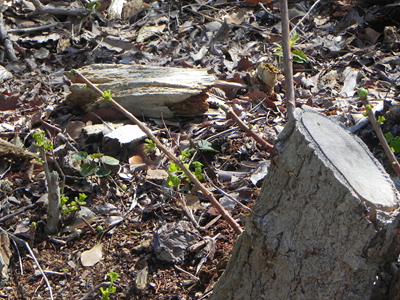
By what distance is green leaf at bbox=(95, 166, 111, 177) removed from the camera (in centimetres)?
299

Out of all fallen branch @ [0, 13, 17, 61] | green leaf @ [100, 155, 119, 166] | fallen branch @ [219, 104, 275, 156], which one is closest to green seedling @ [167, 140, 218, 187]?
green leaf @ [100, 155, 119, 166]

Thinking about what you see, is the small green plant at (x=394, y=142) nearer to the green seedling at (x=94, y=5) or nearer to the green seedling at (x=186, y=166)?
the green seedling at (x=186, y=166)

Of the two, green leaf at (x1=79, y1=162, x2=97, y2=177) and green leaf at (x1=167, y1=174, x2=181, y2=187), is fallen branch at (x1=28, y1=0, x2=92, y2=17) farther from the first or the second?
green leaf at (x1=167, y1=174, x2=181, y2=187)

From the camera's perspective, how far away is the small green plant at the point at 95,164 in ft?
9.83

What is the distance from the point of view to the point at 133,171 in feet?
10.3

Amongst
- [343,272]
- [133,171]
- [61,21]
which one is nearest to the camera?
[343,272]

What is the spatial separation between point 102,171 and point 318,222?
1850 millimetres

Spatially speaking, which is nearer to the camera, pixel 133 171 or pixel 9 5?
pixel 133 171

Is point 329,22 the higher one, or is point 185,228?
point 329,22

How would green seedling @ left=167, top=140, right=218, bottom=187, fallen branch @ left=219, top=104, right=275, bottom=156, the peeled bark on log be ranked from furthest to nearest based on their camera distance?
the peeled bark on log < green seedling @ left=167, top=140, right=218, bottom=187 < fallen branch @ left=219, top=104, right=275, bottom=156

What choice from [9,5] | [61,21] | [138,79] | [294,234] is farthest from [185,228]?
[9,5]

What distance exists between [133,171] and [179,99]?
72 cm

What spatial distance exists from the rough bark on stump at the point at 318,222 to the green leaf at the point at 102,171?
4.92 feet

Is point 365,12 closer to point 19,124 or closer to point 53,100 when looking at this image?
point 53,100
